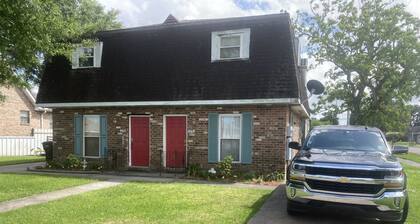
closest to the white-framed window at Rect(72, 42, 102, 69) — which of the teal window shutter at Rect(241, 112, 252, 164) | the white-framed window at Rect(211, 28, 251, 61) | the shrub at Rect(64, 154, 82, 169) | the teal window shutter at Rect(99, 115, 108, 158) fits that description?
Result: the teal window shutter at Rect(99, 115, 108, 158)

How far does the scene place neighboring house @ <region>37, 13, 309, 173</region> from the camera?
43.3ft

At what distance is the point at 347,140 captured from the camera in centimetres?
838

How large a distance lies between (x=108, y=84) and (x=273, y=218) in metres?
10.2

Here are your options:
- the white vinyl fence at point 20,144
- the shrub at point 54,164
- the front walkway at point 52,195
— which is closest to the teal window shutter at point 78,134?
the shrub at point 54,164

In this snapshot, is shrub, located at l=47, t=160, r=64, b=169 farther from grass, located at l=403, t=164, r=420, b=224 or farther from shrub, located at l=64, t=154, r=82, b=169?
grass, located at l=403, t=164, r=420, b=224

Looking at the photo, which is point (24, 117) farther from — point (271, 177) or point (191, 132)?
point (271, 177)

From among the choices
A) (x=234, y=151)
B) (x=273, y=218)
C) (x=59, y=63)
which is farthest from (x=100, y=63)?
(x=273, y=218)

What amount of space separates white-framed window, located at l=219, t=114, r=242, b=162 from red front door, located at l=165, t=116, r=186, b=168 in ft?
4.83

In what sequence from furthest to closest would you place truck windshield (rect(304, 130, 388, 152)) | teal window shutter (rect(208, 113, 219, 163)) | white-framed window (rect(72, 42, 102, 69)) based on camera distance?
white-framed window (rect(72, 42, 102, 69)) < teal window shutter (rect(208, 113, 219, 163)) < truck windshield (rect(304, 130, 388, 152))

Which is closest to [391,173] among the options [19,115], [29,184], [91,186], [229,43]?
[91,186]

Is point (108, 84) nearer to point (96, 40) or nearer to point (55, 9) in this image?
point (96, 40)

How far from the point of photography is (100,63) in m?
16.1

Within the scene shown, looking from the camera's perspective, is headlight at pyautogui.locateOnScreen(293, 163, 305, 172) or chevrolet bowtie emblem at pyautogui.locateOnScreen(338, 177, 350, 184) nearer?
chevrolet bowtie emblem at pyautogui.locateOnScreen(338, 177, 350, 184)

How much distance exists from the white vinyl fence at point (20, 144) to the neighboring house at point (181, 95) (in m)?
11.7
